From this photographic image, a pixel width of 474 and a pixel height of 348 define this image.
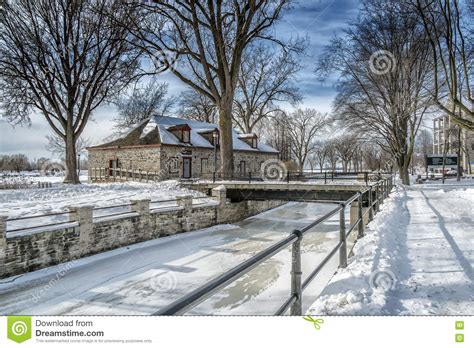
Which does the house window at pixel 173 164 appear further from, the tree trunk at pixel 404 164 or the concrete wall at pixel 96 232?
the tree trunk at pixel 404 164

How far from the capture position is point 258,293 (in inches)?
336

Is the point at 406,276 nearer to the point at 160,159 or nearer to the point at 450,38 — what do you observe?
the point at 450,38

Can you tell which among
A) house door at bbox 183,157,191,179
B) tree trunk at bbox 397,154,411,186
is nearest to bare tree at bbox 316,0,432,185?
tree trunk at bbox 397,154,411,186

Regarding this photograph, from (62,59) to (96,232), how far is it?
1342 centimetres

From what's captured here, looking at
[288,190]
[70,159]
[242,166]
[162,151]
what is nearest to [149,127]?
[162,151]

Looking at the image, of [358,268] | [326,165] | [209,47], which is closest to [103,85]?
[209,47]

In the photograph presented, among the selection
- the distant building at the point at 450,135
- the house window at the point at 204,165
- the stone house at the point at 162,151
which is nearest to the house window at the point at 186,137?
the stone house at the point at 162,151

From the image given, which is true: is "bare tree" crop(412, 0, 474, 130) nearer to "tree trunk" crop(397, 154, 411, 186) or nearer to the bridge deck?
the bridge deck

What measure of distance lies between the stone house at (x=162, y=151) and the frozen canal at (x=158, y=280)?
41.8 ft

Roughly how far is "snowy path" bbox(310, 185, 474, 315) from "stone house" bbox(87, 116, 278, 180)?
20.3m

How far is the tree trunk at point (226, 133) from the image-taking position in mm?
20753

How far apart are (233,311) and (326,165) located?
173 feet

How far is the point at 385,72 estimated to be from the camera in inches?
757
